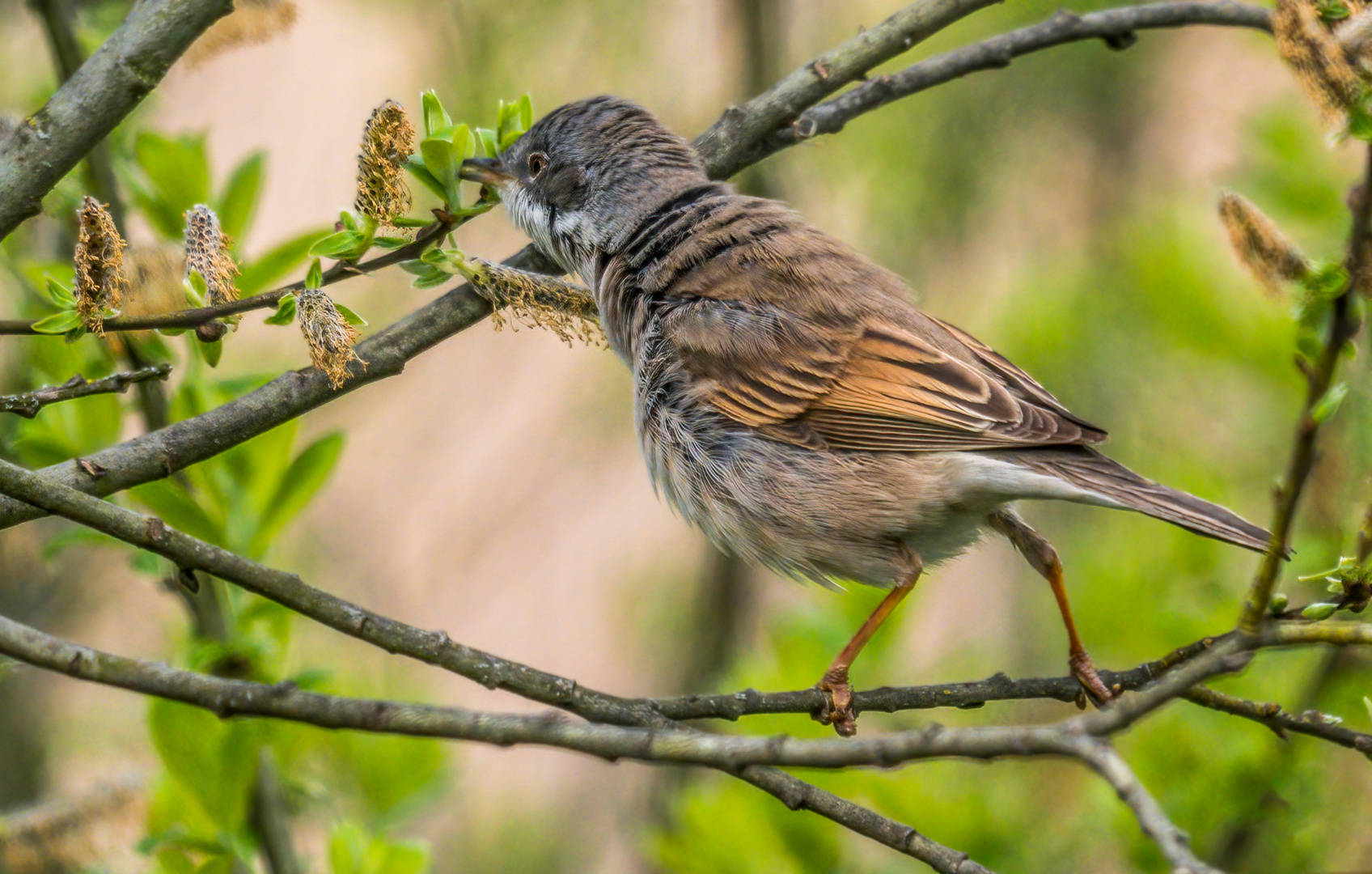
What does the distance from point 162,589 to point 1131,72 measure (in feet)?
22.0

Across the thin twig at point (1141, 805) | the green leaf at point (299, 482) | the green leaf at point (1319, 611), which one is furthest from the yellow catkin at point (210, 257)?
the green leaf at point (1319, 611)

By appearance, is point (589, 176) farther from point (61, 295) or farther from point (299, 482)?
point (61, 295)

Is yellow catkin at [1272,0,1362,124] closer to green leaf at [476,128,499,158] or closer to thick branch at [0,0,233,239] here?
green leaf at [476,128,499,158]

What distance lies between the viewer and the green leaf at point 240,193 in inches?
133

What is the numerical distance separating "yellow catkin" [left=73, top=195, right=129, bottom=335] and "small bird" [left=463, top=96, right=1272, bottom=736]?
54.6 inches

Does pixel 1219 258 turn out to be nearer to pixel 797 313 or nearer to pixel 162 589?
pixel 797 313

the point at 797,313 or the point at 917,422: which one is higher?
the point at 797,313

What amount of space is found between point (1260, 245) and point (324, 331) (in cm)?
196

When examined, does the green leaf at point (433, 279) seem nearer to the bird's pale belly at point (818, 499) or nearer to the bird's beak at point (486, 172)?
the bird's beak at point (486, 172)

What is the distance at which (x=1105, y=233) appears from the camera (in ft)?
25.5

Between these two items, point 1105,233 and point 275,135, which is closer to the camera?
point 1105,233

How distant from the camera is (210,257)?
2.47 metres

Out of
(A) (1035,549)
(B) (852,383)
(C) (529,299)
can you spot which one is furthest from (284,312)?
(A) (1035,549)

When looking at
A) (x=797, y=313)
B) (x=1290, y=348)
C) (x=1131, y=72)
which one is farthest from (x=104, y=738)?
(x=1131, y=72)
